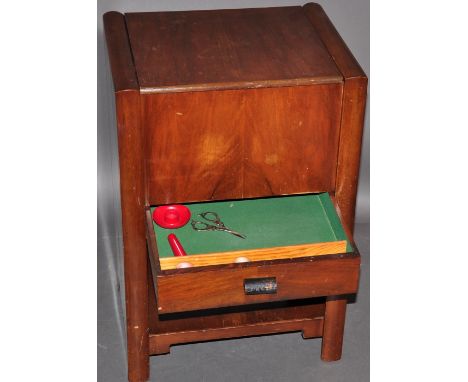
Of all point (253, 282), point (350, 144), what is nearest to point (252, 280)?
point (253, 282)

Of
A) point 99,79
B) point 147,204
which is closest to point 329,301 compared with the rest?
point 147,204

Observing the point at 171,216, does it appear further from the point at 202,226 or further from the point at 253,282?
the point at 253,282

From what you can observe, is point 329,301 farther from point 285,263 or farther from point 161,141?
point 161,141

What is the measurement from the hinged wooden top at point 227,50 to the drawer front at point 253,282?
1.17 ft

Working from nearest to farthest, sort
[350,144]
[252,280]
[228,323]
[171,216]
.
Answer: [252,280], [350,144], [171,216], [228,323]

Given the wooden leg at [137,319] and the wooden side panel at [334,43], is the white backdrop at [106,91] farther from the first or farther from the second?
the wooden side panel at [334,43]

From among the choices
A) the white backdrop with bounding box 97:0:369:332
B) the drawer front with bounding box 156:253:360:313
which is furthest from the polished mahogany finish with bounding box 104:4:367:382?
the white backdrop with bounding box 97:0:369:332

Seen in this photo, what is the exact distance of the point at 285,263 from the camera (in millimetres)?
2213

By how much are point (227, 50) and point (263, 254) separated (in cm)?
44

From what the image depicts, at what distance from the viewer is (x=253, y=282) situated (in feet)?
7.27

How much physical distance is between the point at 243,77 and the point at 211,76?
0.21 ft

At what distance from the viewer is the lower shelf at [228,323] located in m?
2.58

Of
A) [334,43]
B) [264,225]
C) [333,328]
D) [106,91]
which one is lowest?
[333,328]

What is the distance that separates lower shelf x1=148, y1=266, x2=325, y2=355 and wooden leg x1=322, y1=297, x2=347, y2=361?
31 mm
